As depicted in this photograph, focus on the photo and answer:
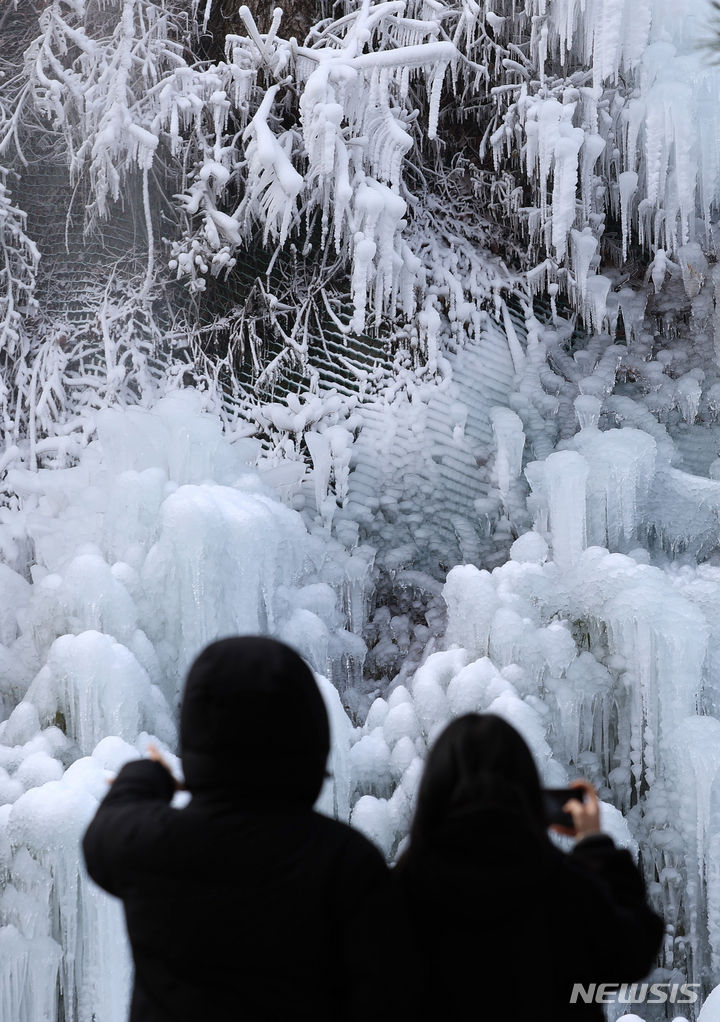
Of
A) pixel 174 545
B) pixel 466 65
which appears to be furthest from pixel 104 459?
pixel 466 65

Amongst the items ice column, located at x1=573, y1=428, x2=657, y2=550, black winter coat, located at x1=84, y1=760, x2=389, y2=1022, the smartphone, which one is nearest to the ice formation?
ice column, located at x1=573, y1=428, x2=657, y2=550

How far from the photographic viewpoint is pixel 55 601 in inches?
197

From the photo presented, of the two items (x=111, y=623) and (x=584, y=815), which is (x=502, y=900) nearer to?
(x=584, y=815)

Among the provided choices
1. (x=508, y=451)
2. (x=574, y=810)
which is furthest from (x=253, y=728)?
(x=508, y=451)

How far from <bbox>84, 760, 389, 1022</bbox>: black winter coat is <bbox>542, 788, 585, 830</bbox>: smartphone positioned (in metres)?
0.30

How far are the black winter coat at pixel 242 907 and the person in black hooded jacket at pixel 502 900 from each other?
0.30ft

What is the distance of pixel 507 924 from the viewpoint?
5.11 ft

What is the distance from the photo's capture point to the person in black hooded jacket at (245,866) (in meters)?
1.56

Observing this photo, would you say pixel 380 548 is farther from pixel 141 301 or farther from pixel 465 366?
pixel 141 301

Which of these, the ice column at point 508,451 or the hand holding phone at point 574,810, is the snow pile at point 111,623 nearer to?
the ice column at point 508,451

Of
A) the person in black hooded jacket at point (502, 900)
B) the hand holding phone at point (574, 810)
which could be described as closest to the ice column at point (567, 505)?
the hand holding phone at point (574, 810)

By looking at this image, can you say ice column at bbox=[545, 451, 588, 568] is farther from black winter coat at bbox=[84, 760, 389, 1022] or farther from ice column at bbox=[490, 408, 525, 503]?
black winter coat at bbox=[84, 760, 389, 1022]

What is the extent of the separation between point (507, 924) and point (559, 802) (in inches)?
10.4

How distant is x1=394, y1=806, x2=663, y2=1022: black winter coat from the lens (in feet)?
5.06
